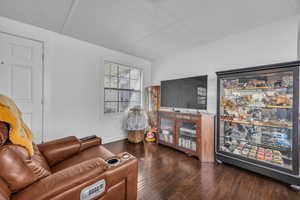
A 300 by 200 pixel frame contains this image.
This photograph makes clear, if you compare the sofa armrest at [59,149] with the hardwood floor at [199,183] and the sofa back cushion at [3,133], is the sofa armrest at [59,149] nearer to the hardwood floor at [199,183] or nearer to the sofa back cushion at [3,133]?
the sofa back cushion at [3,133]

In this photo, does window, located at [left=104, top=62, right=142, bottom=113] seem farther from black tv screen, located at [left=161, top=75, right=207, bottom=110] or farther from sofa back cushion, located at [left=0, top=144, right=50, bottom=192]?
sofa back cushion, located at [left=0, top=144, right=50, bottom=192]

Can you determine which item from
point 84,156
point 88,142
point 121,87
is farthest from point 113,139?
point 84,156

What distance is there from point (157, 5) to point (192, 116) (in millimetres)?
1975

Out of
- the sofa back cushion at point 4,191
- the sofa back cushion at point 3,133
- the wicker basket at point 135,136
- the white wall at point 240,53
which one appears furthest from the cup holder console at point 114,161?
the white wall at point 240,53

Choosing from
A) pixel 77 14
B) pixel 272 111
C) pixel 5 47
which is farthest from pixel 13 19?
pixel 272 111

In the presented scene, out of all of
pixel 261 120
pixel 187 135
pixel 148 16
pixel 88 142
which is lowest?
pixel 187 135

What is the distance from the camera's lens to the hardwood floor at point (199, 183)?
1.55 m

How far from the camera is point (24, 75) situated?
220 centimetres

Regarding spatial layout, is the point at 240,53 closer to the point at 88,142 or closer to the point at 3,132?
the point at 88,142

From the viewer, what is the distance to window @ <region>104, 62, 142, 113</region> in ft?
10.9

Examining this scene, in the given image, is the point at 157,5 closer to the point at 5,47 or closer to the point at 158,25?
the point at 158,25

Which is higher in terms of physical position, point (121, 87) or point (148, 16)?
point (148, 16)

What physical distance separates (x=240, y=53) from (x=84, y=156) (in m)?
3.06

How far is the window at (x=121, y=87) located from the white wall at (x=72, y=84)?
189mm
